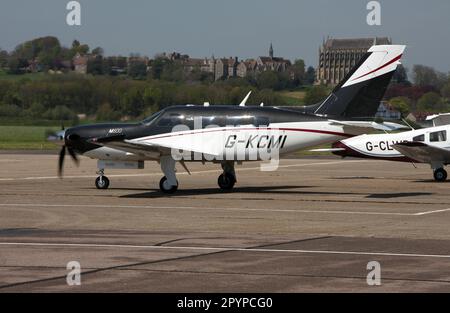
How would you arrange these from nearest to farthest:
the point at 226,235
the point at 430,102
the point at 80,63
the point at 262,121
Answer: the point at 226,235
the point at 262,121
the point at 80,63
the point at 430,102

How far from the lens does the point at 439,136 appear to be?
3375 centimetres

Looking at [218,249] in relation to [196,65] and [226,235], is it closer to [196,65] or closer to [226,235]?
[226,235]

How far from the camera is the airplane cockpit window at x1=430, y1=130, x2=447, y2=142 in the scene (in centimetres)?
3369

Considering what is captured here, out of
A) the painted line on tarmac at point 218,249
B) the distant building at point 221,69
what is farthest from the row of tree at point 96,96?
the painted line on tarmac at point 218,249

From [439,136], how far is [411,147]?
143cm

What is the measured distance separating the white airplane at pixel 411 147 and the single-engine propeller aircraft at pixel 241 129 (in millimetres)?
A: 5422

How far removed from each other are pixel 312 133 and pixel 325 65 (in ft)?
219

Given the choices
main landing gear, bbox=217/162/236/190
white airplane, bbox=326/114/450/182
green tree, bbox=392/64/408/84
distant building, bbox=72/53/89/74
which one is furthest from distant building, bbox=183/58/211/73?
green tree, bbox=392/64/408/84

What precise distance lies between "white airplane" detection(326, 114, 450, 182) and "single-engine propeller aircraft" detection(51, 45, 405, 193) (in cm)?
542

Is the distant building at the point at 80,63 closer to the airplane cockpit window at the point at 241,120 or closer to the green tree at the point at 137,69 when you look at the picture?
the green tree at the point at 137,69

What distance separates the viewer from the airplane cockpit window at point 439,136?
33688mm

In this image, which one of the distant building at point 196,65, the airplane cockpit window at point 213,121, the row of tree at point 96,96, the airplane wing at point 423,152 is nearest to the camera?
the airplane cockpit window at point 213,121

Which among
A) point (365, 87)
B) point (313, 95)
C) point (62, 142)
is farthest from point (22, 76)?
point (365, 87)
